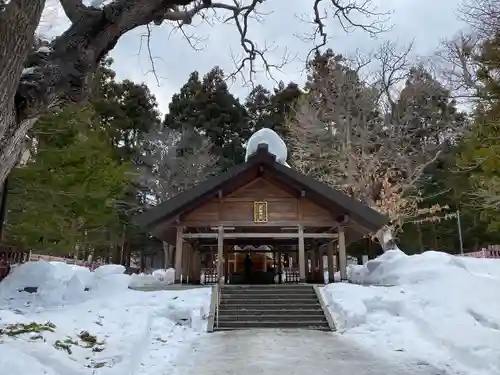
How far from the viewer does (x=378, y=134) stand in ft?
74.1

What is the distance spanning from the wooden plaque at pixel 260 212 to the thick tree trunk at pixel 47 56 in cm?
985

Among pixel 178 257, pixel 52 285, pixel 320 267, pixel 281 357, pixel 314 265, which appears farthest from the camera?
pixel 314 265

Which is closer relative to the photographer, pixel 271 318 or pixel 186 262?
pixel 271 318

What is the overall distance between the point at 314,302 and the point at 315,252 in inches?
328

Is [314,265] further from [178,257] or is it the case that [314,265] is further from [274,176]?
[178,257]

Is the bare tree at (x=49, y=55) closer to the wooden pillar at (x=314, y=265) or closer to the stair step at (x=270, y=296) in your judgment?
the stair step at (x=270, y=296)

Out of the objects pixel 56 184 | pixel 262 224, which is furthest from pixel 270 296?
pixel 56 184

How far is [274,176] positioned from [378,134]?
11.0 meters

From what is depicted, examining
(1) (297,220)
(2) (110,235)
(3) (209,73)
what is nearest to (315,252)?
(1) (297,220)

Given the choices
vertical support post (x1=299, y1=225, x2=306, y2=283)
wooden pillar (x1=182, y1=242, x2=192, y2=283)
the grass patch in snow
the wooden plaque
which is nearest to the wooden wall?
the wooden plaque

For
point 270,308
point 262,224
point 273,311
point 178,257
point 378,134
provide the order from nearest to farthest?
1. point 273,311
2. point 270,308
3. point 178,257
4. point 262,224
5. point 378,134

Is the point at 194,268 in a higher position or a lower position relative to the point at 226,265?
lower

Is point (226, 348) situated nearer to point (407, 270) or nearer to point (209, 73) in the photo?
point (407, 270)

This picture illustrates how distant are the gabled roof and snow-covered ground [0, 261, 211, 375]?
212 centimetres
